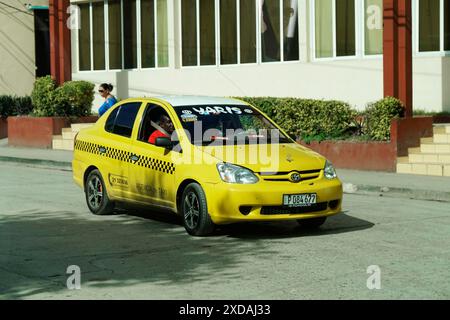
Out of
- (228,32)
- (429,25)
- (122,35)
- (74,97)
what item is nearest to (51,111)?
(74,97)

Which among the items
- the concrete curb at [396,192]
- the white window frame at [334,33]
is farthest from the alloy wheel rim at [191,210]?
the white window frame at [334,33]

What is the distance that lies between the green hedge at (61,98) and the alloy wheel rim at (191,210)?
15.8m

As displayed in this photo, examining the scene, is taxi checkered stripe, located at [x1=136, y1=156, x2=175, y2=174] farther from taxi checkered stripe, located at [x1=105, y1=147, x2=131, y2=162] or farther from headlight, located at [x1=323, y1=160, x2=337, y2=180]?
headlight, located at [x1=323, y1=160, x2=337, y2=180]

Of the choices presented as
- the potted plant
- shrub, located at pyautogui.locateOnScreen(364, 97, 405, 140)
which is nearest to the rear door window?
shrub, located at pyautogui.locateOnScreen(364, 97, 405, 140)

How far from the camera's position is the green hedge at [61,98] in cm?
2633

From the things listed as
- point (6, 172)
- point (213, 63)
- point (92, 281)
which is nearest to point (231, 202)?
point (92, 281)

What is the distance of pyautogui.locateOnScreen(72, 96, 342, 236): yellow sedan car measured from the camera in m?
10.7

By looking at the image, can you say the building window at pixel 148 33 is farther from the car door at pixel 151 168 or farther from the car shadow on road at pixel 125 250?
the car door at pixel 151 168

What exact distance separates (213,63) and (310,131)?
24.8ft

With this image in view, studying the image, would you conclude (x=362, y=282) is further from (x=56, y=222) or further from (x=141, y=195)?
(x=56, y=222)

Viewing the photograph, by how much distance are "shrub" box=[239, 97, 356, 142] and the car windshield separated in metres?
7.12

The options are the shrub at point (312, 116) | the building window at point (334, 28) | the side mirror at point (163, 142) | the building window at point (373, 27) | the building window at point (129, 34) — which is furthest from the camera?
the building window at point (129, 34)

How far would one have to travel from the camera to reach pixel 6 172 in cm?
2038

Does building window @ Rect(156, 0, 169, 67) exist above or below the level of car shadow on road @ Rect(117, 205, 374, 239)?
above
